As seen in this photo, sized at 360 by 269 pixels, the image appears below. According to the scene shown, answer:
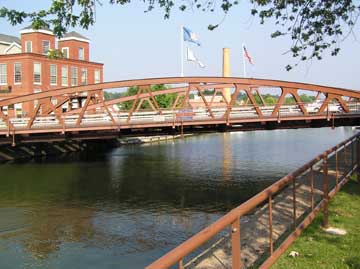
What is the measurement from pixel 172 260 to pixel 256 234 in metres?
4.37

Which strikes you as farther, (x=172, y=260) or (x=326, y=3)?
(x=326, y=3)

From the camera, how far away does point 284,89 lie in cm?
3153

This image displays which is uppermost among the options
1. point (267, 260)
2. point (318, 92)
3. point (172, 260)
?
point (318, 92)

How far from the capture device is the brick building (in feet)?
169

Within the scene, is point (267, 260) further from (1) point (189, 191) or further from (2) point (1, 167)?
(2) point (1, 167)

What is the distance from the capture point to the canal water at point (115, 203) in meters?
14.5

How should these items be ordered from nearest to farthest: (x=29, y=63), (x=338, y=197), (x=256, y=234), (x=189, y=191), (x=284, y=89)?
(x=256, y=234) → (x=338, y=197) → (x=189, y=191) → (x=284, y=89) → (x=29, y=63)

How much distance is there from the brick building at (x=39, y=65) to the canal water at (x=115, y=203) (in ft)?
52.0

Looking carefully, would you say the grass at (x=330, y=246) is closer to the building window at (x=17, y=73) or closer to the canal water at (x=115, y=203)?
the canal water at (x=115, y=203)

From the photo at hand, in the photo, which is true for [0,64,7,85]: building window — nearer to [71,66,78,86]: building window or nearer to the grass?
[71,66,78,86]: building window

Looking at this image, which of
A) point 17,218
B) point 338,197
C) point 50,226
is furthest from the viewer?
point 17,218

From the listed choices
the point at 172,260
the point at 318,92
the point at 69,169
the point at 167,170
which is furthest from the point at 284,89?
the point at 172,260

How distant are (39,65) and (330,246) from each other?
50061 millimetres

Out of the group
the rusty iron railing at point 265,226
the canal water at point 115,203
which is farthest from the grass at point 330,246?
the canal water at point 115,203
